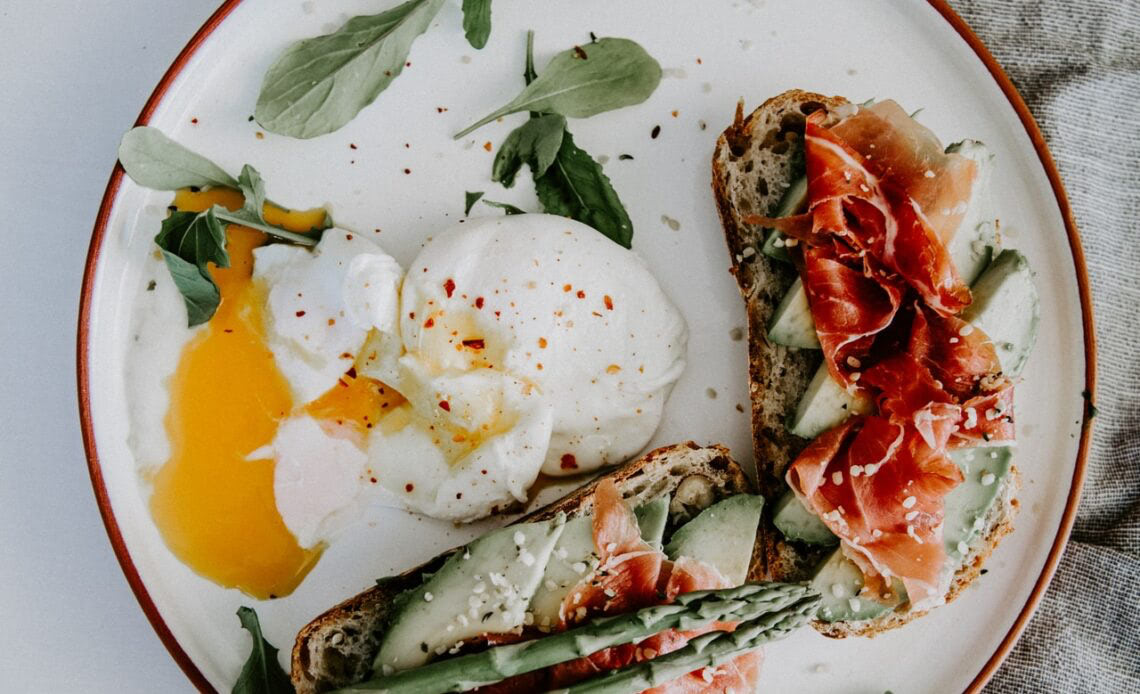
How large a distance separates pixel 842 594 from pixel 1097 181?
1.61 metres

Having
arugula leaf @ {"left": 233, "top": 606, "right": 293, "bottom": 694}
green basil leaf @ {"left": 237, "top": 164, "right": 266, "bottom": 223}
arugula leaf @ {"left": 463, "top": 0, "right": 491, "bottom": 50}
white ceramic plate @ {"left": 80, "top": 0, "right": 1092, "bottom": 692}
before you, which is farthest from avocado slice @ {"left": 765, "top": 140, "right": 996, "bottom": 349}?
arugula leaf @ {"left": 233, "top": 606, "right": 293, "bottom": 694}

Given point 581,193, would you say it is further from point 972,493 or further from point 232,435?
point 972,493

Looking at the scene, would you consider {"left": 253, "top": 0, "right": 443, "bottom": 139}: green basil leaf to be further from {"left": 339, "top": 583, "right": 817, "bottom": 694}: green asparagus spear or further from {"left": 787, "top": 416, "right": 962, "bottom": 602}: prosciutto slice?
{"left": 787, "top": 416, "right": 962, "bottom": 602}: prosciutto slice

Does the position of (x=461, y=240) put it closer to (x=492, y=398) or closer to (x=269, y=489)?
(x=492, y=398)

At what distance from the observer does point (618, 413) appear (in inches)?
101

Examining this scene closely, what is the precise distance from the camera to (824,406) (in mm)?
2455

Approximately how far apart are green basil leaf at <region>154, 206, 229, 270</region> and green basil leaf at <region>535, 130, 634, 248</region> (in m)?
0.91

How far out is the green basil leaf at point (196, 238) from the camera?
240 cm

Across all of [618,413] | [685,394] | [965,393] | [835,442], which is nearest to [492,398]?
[618,413]

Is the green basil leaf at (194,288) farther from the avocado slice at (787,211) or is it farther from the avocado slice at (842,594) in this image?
the avocado slice at (842,594)

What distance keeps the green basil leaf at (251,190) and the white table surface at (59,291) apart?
1.71ft

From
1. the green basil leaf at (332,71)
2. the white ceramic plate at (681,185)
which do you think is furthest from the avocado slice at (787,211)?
the green basil leaf at (332,71)

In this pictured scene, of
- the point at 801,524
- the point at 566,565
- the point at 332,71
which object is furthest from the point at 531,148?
the point at 801,524

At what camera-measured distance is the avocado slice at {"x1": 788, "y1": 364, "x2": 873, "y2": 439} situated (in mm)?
2426
